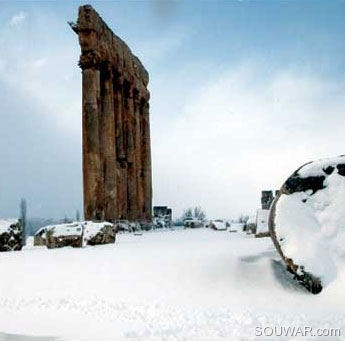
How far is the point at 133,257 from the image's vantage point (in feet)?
26.6

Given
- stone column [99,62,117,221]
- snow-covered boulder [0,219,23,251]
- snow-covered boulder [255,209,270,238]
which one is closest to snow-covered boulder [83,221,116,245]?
snow-covered boulder [0,219,23,251]

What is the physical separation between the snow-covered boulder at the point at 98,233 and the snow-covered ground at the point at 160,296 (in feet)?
10.7

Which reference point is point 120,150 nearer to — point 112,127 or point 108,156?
point 112,127

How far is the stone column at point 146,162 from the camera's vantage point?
102 feet

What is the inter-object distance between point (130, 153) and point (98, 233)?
53.7ft

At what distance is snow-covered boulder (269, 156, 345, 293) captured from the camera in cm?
673

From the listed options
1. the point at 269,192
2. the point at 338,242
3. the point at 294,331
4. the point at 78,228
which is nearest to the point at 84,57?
the point at 269,192

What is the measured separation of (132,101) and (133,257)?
21.8 metres

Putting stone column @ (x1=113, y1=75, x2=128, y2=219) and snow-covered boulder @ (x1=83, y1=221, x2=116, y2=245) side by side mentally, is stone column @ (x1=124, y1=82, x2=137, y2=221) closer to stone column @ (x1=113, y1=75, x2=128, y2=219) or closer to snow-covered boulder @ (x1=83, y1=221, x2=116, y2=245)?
stone column @ (x1=113, y1=75, x2=128, y2=219)

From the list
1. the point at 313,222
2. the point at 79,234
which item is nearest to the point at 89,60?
the point at 79,234

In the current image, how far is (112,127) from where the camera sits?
23.9m

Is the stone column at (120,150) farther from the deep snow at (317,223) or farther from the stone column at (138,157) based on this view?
the deep snow at (317,223)

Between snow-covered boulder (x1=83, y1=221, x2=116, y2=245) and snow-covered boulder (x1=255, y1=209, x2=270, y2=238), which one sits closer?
snow-covered boulder (x1=83, y1=221, x2=116, y2=245)

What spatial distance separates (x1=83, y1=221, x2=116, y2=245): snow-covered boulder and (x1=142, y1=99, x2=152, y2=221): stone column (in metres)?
18.0
